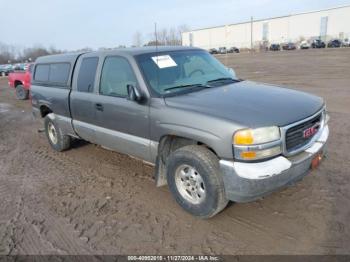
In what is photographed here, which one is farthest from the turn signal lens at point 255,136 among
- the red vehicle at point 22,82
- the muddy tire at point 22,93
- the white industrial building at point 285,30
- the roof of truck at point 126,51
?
the white industrial building at point 285,30

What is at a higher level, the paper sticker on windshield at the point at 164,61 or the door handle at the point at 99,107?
the paper sticker on windshield at the point at 164,61

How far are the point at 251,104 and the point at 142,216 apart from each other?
5.86ft

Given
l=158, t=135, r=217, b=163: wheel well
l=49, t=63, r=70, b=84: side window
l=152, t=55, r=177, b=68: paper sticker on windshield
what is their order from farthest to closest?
l=49, t=63, r=70, b=84: side window, l=152, t=55, r=177, b=68: paper sticker on windshield, l=158, t=135, r=217, b=163: wheel well

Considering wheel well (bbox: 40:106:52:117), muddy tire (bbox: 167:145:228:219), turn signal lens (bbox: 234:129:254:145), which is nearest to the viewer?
turn signal lens (bbox: 234:129:254:145)

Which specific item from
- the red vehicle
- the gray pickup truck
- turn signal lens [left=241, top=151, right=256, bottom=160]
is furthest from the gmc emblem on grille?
→ the red vehicle

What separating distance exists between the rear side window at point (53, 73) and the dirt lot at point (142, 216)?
58.8 inches

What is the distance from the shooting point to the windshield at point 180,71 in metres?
3.97

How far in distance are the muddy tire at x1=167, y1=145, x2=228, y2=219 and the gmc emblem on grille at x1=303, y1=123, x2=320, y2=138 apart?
995 mm

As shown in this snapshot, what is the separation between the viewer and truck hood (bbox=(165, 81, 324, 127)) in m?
3.13

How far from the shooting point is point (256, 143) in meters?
3.01

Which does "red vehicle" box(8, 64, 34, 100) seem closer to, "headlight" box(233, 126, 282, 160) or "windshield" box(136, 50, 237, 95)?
"windshield" box(136, 50, 237, 95)

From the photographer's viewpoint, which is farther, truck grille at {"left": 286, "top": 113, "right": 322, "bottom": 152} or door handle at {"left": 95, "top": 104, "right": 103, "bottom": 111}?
door handle at {"left": 95, "top": 104, "right": 103, "bottom": 111}

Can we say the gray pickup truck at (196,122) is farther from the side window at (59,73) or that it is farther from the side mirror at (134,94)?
the side window at (59,73)

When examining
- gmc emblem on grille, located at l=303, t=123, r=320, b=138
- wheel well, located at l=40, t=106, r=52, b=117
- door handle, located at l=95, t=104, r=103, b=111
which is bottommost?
wheel well, located at l=40, t=106, r=52, b=117
